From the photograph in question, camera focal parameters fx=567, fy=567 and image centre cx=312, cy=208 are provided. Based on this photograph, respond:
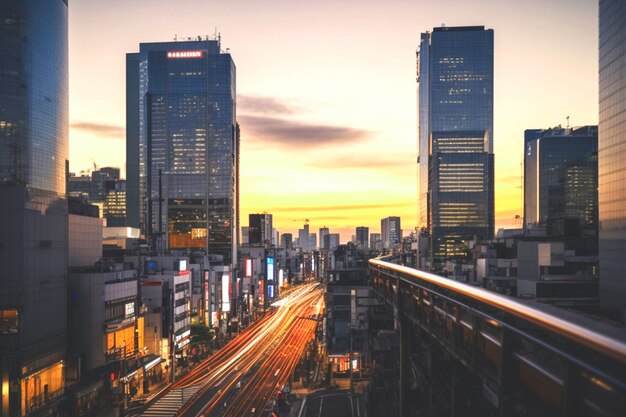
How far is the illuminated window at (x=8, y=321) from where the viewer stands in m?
44.0

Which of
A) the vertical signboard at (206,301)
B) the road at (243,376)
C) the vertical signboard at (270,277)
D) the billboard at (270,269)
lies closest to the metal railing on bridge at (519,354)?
the road at (243,376)

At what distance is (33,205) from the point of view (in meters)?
49.1

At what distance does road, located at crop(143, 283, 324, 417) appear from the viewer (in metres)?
54.4

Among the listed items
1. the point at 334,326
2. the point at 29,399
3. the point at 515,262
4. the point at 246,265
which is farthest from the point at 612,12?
the point at 246,265

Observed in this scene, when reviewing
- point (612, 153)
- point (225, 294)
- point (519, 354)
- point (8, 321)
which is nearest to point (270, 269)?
point (225, 294)

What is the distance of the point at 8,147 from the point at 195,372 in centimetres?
3556

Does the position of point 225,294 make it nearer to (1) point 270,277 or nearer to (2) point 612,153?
(1) point 270,277

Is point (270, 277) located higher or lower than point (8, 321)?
lower

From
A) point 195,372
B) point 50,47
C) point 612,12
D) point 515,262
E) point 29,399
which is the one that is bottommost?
point 195,372

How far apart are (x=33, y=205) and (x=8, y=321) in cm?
1030

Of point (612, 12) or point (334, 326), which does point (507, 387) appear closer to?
point (612, 12)

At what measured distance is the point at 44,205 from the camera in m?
51.0

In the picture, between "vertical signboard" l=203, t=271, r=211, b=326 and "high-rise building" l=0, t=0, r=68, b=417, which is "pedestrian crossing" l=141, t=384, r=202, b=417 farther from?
"vertical signboard" l=203, t=271, r=211, b=326

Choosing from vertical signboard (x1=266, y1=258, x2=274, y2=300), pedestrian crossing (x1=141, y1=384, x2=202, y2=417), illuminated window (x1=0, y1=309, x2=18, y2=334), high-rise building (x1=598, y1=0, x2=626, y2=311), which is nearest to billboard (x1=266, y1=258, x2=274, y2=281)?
vertical signboard (x1=266, y1=258, x2=274, y2=300)
